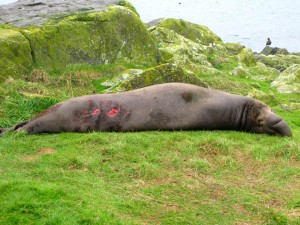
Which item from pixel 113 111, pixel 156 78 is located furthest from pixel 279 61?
pixel 113 111

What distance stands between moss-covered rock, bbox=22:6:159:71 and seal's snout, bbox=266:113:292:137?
6.79m

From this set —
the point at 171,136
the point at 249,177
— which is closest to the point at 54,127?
the point at 171,136

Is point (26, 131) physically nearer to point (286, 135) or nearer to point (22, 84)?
point (22, 84)

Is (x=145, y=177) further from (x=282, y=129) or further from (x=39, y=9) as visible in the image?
(x=39, y=9)

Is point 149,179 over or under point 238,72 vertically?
over

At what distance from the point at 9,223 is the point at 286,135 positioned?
7.09 m

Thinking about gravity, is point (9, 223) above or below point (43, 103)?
above

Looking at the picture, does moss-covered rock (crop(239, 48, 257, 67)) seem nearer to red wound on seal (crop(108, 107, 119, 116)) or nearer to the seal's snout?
the seal's snout

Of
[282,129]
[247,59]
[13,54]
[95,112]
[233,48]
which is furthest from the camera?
[233,48]

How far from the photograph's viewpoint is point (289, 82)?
806 inches

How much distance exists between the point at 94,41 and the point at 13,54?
314 cm

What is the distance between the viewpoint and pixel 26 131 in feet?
32.9

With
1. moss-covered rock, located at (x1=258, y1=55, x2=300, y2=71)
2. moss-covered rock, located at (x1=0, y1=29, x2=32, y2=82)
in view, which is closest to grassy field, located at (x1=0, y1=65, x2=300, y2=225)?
moss-covered rock, located at (x1=0, y1=29, x2=32, y2=82)

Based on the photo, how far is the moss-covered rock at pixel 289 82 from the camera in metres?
19.2
